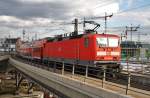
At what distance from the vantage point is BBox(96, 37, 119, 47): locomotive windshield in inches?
1028

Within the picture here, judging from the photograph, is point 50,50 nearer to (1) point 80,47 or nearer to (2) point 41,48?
(2) point 41,48

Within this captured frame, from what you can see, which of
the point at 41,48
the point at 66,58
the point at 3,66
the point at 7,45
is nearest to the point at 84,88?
the point at 66,58

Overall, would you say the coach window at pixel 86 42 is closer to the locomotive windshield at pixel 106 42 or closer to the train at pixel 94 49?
the train at pixel 94 49

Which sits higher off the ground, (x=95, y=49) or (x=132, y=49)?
(x=132, y=49)

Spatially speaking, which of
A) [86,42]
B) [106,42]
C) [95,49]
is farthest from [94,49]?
[86,42]

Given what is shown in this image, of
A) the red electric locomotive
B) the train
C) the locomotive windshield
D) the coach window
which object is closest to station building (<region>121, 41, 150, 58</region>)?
the train

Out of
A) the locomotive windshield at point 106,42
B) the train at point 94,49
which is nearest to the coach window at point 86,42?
the train at point 94,49

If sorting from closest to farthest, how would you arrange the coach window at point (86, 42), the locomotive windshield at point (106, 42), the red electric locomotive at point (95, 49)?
1. the red electric locomotive at point (95, 49)
2. the locomotive windshield at point (106, 42)
3. the coach window at point (86, 42)

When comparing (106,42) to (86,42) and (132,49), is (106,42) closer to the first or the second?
(86,42)

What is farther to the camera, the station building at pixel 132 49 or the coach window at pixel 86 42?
the station building at pixel 132 49

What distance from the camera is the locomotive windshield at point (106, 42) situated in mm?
26114

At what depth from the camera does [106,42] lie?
86.8 feet

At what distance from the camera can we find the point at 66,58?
32625mm

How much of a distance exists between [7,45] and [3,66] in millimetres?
102736
